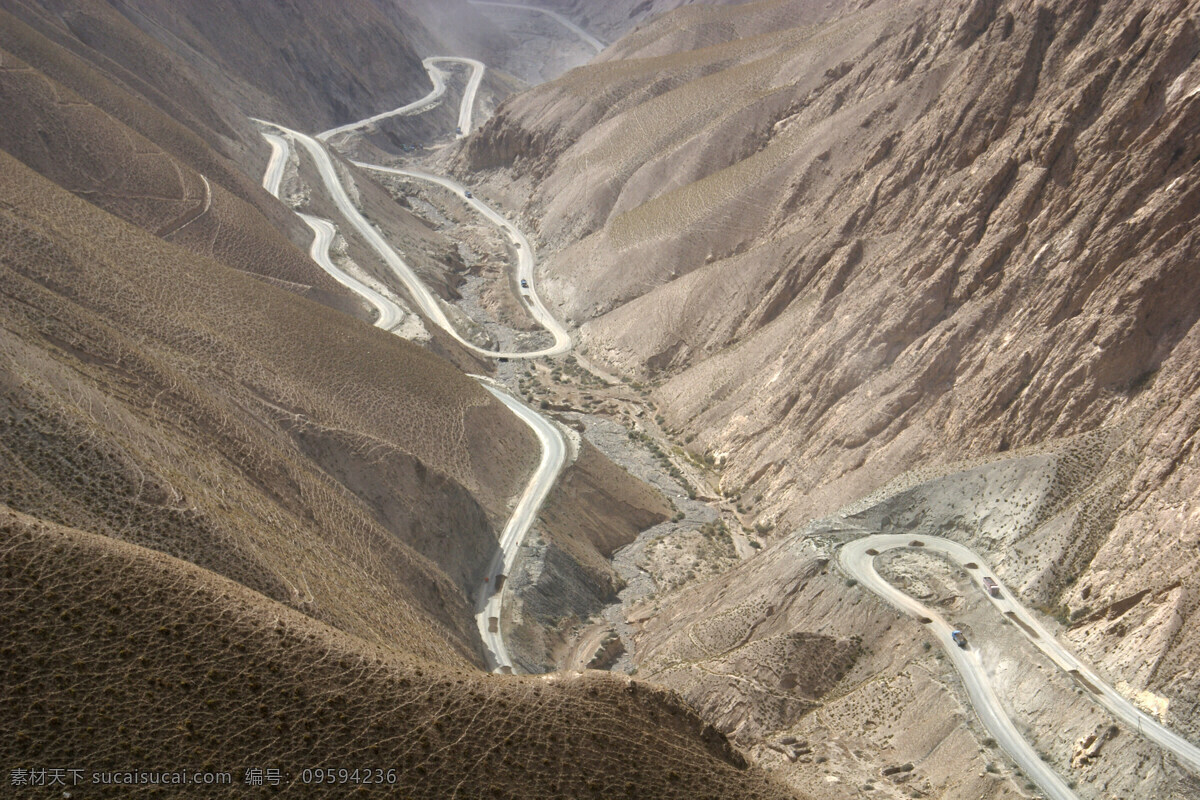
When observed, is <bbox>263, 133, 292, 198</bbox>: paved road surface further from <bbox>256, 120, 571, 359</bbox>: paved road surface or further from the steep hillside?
the steep hillside

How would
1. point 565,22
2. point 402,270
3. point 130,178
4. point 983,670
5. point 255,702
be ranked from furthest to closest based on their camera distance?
1. point 565,22
2. point 402,270
3. point 130,178
4. point 983,670
5. point 255,702

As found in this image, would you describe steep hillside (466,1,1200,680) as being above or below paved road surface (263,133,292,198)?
above

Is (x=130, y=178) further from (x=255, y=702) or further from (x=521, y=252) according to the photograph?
(x=255, y=702)

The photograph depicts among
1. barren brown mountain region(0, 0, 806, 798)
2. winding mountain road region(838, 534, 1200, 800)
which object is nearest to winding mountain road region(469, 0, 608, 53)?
barren brown mountain region(0, 0, 806, 798)

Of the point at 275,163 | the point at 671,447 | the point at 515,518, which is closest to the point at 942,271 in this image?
the point at 671,447

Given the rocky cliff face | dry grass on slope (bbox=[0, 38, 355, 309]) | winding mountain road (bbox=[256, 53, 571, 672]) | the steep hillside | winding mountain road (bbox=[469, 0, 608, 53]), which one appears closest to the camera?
the rocky cliff face

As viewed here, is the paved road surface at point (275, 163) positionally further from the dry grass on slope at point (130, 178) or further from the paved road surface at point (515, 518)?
the paved road surface at point (515, 518)
